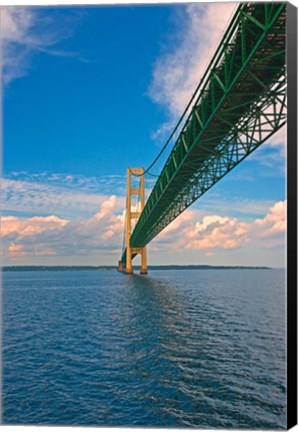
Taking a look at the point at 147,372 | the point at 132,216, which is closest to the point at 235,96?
the point at 147,372

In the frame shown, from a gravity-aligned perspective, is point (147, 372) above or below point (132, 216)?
below

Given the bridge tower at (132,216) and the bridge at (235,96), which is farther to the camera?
the bridge tower at (132,216)

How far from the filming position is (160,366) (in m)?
13.5

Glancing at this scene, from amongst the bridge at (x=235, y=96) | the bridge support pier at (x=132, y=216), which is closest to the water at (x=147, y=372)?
the bridge at (x=235, y=96)

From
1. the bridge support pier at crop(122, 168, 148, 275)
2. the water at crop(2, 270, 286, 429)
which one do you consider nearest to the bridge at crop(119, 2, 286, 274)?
the water at crop(2, 270, 286, 429)

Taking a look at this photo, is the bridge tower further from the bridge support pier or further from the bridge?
the bridge

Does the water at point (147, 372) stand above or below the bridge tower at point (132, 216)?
below

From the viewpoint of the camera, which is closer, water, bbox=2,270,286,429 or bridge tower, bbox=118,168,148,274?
water, bbox=2,270,286,429

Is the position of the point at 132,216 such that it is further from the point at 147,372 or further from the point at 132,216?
the point at 147,372

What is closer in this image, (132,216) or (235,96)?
(235,96)

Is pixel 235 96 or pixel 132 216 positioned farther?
pixel 132 216

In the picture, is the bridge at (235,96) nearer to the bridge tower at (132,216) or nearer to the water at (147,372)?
the water at (147,372)

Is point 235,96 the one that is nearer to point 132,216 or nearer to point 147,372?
point 147,372

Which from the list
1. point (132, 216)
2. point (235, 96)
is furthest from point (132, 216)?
point (235, 96)
